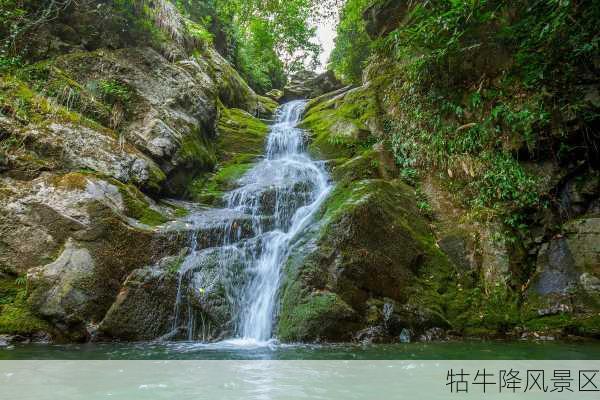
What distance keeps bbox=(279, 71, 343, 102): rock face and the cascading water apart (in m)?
11.4

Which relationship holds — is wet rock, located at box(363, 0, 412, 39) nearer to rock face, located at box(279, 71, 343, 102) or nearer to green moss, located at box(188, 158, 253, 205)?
green moss, located at box(188, 158, 253, 205)

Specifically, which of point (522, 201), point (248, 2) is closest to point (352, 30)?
point (248, 2)

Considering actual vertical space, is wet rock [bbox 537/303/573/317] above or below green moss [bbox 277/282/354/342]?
above

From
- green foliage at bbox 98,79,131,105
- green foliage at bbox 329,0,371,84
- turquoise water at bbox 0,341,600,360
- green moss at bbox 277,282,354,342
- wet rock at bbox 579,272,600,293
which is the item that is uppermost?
green foliage at bbox 329,0,371,84

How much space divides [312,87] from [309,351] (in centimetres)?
1799

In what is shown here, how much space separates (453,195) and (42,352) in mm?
6877

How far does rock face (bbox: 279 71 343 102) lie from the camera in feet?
65.0

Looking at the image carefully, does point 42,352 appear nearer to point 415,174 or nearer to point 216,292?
point 216,292

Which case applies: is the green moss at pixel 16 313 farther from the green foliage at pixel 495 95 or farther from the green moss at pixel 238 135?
the green foliage at pixel 495 95

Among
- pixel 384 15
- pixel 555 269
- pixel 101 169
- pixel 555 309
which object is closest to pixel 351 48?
pixel 384 15

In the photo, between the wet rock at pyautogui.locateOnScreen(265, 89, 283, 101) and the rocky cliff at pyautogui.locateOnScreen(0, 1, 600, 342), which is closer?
the rocky cliff at pyautogui.locateOnScreen(0, 1, 600, 342)

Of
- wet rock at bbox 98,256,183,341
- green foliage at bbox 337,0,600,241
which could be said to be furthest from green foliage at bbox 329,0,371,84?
wet rock at bbox 98,256,183,341

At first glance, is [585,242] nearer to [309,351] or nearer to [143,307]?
[309,351]

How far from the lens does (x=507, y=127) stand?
722 cm
